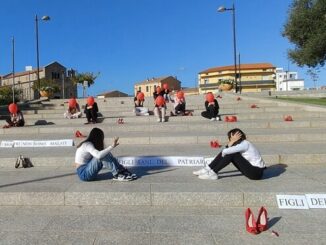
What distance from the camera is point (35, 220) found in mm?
5066

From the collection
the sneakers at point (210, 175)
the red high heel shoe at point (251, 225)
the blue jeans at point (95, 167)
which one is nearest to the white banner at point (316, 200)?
the red high heel shoe at point (251, 225)

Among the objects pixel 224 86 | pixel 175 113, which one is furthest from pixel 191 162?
pixel 224 86

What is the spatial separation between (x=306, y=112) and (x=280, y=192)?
10.00 metres

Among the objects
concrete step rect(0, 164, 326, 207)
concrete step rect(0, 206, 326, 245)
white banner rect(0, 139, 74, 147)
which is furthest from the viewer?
white banner rect(0, 139, 74, 147)

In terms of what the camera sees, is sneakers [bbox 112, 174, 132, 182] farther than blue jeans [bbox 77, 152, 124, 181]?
A: Yes

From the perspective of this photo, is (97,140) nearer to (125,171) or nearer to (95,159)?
(95,159)

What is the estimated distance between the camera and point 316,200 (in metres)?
5.47

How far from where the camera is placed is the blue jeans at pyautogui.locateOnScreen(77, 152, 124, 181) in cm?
633

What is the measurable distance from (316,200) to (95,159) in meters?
3.45

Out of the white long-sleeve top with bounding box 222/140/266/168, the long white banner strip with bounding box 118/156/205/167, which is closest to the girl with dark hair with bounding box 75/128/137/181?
the long white banner strip with bounding box 118/156/205/167

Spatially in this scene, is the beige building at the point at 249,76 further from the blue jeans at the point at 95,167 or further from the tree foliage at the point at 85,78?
the blue jeans at the point at 95,167

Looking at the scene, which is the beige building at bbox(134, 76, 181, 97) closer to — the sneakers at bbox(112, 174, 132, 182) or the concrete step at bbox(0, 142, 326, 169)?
the concrete step at bbox(0, 142, 326, 169)

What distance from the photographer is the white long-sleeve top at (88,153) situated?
620cm

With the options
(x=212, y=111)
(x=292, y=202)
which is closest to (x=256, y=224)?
(x=292, y=202)
